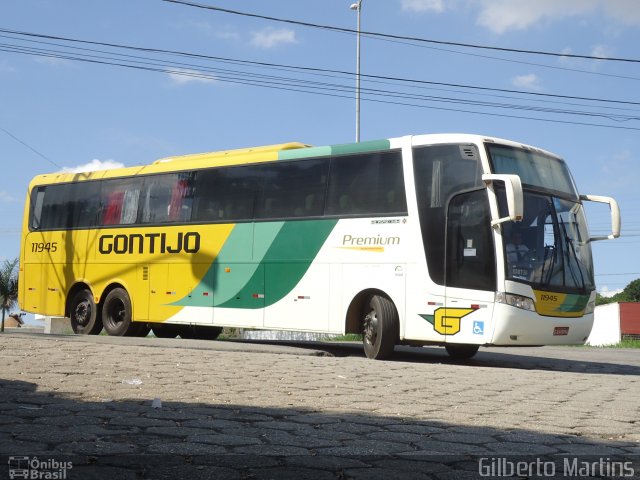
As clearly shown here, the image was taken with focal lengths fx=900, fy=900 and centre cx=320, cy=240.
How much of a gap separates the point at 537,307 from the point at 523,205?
5.11ft

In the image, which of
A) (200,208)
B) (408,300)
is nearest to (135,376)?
(408,300)

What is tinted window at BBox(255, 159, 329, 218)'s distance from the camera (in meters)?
15.9

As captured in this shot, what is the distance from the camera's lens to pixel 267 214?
54.5 feet

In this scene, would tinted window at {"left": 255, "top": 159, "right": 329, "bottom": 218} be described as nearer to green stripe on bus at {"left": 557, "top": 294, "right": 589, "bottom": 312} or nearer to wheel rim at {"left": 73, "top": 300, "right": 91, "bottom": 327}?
green stripe on bus at {"left": 557, "top": 294, "right": 589, "bottom": 312}

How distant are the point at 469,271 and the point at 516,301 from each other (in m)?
0.84

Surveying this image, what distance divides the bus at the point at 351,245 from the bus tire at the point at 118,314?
4 centimetres

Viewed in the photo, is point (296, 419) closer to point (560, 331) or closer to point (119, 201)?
point (560, 331)

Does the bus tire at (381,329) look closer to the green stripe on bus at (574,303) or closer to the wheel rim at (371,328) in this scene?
the wheel rim at (371,328)

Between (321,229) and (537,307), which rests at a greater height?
(321,229)

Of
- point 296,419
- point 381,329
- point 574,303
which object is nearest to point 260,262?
point 381,329

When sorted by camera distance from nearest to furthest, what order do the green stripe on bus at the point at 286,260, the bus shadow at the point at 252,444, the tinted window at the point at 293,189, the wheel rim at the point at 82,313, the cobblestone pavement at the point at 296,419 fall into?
the bus shadow at the point at 252,444 < the cobblestone pavement at the point at 296,419 < the green stripe on bus at the point at 286,260 < the tinted window at the point at 293,189 < the wheel rim at the point at 82,313

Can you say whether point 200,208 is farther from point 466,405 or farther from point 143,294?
point 466,405

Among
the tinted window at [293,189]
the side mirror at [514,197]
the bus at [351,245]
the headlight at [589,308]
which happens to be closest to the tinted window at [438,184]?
the bus at [351,245]

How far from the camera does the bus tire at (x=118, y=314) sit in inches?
765
